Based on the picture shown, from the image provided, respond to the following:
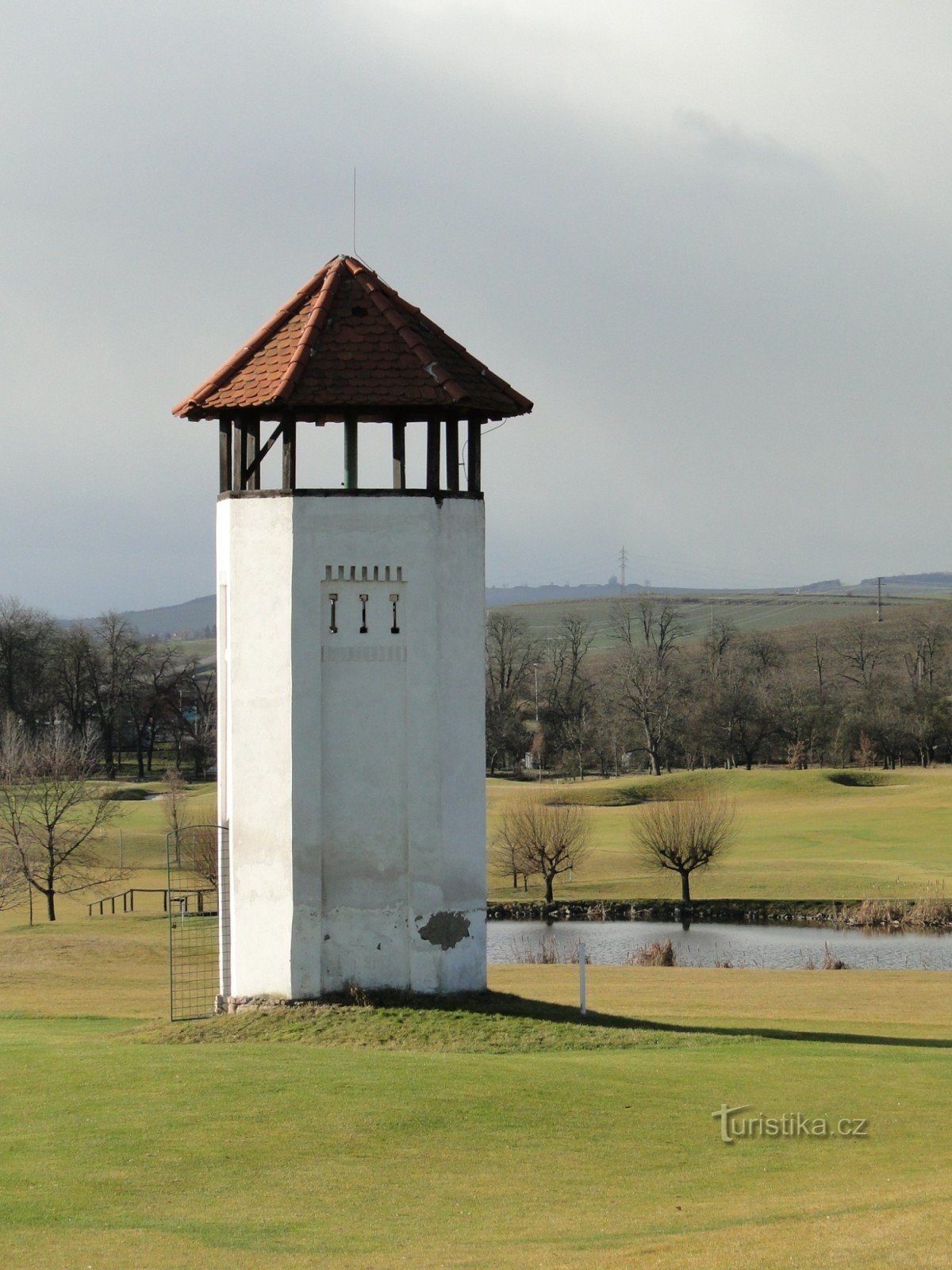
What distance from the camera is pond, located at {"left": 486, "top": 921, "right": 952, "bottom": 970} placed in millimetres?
39469

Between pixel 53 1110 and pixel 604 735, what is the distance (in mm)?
97017

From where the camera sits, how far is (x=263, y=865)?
20375mm

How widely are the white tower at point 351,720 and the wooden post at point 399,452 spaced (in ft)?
1.34

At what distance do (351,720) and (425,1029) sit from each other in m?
4.02

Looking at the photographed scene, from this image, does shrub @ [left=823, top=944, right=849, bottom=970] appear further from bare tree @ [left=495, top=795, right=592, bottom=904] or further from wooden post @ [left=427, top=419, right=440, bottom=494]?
wooden post @ [left=427, top=419, right=440, bottom=494]

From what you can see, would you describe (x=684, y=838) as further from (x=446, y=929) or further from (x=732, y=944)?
(x=446, y=929)

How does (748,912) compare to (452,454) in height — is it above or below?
below

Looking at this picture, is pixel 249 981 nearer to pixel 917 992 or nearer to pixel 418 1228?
pixel 418 1228

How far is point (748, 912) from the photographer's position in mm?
52000

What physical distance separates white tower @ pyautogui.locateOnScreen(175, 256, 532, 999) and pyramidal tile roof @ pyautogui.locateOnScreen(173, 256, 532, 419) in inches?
2.0

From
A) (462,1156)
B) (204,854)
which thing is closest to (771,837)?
(204,854)

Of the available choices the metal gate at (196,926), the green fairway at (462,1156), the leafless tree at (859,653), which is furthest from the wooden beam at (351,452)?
the leafless tree at (859,653)

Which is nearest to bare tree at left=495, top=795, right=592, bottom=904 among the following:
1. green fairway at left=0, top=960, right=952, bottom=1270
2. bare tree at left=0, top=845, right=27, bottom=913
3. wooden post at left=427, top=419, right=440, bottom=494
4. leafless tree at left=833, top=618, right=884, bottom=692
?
bare tree at left=0, top=845, right=27, bottom=913

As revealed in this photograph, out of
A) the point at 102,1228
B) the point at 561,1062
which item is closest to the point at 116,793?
the point at 561,1062
